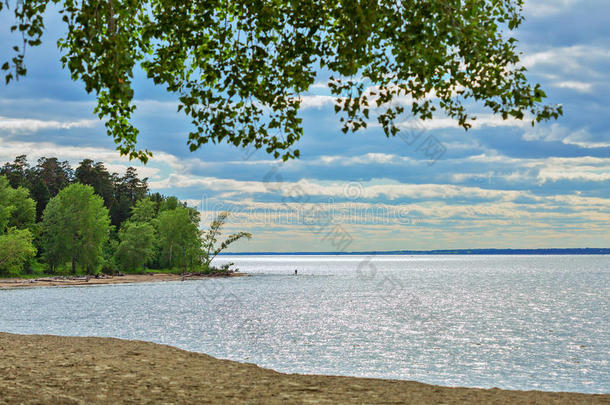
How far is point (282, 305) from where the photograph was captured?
6494 centimetres

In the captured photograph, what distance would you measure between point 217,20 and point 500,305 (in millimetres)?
65625

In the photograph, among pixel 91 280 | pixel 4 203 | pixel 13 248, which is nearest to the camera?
pixel 13 248

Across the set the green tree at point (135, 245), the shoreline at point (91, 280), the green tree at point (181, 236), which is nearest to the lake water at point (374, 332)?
the shoreline at point (91, 280)

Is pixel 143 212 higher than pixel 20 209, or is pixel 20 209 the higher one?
pixel 143 212

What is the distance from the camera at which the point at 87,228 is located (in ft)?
310

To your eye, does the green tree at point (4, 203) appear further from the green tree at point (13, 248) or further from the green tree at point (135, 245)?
the green tree at point (135, 245)

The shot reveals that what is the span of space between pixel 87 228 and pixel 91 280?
10.2 meters

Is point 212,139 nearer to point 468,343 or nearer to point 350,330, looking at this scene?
point 468,343

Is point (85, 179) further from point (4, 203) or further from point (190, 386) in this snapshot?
point (190, 386)

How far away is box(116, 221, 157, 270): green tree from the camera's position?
10900 centimetres

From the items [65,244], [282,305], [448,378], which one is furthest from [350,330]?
[65,244]

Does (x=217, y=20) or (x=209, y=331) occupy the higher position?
(x=217, y=20)

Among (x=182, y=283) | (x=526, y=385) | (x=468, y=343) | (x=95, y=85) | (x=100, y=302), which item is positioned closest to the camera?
(x=95, y=85)

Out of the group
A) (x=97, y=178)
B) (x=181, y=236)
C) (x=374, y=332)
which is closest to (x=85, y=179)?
(x=97, y=178)
